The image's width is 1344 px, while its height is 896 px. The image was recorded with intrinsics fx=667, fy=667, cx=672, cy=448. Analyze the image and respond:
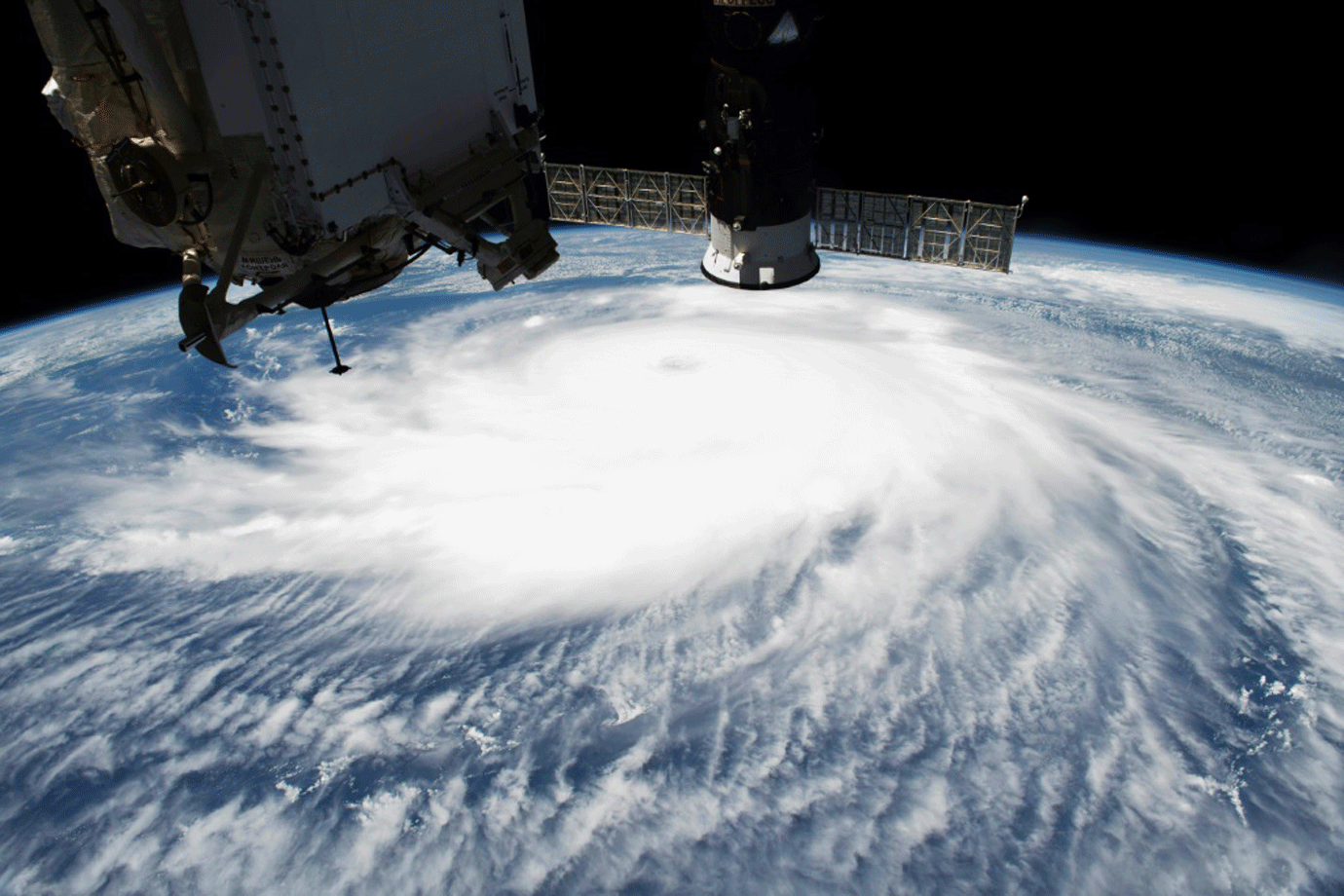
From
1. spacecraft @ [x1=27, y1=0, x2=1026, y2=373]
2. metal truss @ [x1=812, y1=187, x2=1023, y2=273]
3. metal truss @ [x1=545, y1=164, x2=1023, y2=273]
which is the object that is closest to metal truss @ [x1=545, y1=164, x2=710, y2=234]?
metal truss @ [x1=545, y1=164, x2=1023, y2=273]

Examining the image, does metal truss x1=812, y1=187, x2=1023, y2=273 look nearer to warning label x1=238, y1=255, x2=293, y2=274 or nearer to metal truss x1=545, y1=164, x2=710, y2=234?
metal truss x1=545, y1=164, x2=710, y2=234

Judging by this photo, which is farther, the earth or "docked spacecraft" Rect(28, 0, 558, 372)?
the earth

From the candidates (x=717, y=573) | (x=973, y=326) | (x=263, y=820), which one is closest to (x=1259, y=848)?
(x=717, y=573)

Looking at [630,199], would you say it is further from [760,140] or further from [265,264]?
[265,264]

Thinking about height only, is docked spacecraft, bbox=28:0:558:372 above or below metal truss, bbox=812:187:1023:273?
above

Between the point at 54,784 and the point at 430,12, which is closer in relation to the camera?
the point at 430,12

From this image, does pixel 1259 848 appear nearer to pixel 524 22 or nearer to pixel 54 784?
pixel 524 22
